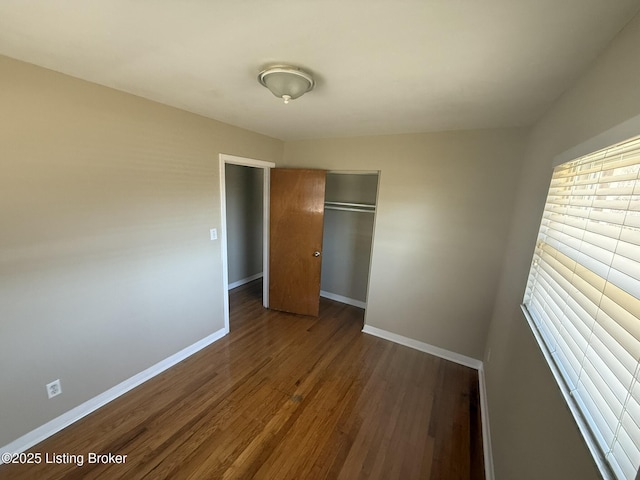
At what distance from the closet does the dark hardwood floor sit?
1.16m

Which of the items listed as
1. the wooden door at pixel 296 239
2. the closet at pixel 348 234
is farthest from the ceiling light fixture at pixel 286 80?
the closet at pixel 348 234

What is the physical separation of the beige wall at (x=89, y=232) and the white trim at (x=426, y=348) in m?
2.13

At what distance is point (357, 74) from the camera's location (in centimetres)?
138

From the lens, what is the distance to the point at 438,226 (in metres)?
2.60

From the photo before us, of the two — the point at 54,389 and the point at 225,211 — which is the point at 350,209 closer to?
the point at 225,211

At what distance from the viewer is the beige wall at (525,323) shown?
85 cm

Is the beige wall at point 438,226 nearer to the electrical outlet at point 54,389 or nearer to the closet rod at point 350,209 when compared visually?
the closet rod at point 350,209

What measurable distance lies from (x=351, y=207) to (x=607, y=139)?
2.76 meters

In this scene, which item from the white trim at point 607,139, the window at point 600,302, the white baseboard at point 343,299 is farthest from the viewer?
the white baseboard at point 343,299

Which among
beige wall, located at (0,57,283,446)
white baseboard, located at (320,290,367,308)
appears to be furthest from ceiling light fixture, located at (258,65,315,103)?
white baseboard, located at (320,290,367,308)

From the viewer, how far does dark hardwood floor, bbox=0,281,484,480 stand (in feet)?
5.22

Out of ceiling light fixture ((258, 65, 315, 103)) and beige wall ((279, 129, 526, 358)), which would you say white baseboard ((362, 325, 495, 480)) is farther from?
ceiling light fixture ((258, 65, 315, 103))

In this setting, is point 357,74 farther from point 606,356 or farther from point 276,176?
point 276,176

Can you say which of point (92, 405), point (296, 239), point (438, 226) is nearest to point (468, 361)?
point (438, 226)
